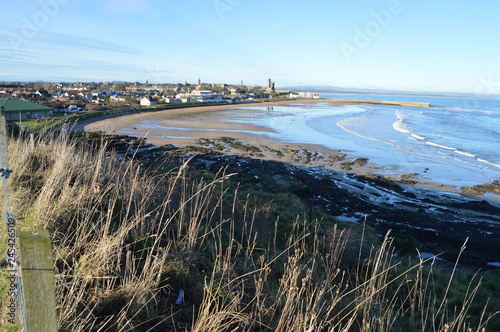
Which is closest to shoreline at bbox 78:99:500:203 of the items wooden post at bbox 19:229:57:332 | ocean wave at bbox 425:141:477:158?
ocean wave at bbox 425:141:477:158

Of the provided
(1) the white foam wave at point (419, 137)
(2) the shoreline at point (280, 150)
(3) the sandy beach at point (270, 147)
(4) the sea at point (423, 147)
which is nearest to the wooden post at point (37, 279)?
(2) the shoreline at point (280, 150)

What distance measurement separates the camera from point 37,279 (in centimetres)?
175

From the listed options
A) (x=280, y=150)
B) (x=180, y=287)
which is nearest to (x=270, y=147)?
(x=280, y=150)

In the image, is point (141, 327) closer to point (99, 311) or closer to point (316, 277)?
point (99, 311)

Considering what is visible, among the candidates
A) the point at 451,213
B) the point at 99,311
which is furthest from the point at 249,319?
the point at 451,213

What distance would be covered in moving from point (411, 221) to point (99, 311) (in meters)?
13.5

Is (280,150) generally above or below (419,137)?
below

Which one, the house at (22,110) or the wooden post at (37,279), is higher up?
the wooden post at (37,279)

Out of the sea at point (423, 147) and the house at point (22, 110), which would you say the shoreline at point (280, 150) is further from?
the house at point (22, 110)

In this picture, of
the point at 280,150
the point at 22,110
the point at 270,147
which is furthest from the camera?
the point at 22,110

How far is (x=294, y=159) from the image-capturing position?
24.9 metres

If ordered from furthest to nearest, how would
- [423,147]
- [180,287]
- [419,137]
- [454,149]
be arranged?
1. [419,137]
2. [423,147]
3. [454,149]
4. [180,287]

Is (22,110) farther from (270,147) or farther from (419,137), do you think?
(419,137)

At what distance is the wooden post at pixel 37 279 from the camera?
5.54ft
